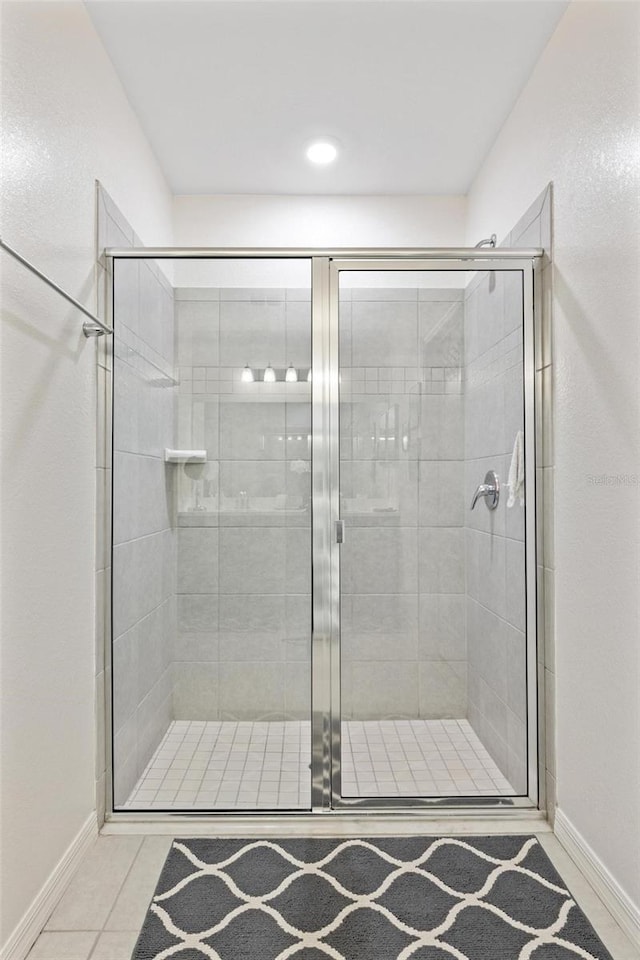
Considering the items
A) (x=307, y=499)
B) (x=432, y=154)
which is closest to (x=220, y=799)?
(x=307, y=499)

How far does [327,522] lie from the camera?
213 centimetres

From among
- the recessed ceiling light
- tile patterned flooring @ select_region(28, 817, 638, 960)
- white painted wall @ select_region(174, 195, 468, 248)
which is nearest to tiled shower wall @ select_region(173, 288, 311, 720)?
tile patterned flooring @ select_region(28, 817, 638, 960)

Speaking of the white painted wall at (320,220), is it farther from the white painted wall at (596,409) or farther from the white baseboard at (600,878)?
the white baseboard at (600,878)

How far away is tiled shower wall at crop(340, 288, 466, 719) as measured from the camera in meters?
2.12

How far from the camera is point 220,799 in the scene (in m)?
Answer: 2.10

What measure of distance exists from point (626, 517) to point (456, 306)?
3.11ft

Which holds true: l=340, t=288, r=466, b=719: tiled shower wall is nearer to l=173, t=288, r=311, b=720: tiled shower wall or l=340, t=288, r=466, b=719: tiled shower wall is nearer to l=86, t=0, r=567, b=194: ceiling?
l=173, t=288, r=311, b=720: tiled shower wall

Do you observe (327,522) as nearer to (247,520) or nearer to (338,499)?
(338,499)

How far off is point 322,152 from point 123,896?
9.47 ft

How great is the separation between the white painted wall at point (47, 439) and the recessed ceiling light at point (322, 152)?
910 mm

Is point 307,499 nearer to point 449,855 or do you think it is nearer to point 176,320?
point 176,320

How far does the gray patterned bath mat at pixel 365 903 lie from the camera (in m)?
1.49

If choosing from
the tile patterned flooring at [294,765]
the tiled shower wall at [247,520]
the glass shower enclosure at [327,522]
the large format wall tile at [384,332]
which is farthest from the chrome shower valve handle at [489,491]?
the tile patterned flooring at [294,765]

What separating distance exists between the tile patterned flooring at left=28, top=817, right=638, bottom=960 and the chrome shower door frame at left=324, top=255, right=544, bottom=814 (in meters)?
0.13
